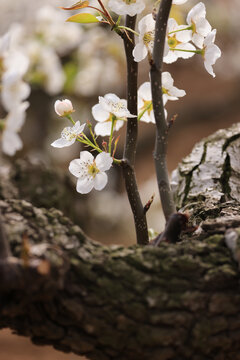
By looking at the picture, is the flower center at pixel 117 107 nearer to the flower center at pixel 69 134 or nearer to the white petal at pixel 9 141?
the flower center at pixel 69 134

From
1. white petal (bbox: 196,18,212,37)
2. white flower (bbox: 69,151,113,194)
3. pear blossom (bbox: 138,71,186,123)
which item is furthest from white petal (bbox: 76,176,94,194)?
white petal (bbox: 196,18,212,37)

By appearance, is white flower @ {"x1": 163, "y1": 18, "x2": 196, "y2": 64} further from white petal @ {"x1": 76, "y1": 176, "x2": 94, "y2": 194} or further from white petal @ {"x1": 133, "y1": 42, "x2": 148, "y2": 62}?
white petal @ {"x1": 76, "y1": 176, "x2": 94, "y2": 194}

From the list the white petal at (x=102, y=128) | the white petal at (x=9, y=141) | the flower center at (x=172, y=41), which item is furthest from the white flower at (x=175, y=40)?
the white petal at (x=9, y=141)

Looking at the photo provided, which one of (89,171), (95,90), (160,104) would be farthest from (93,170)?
(95,90)

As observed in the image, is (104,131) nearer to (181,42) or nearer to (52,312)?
(181,42)

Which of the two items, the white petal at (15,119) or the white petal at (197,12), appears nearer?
the white petal at (15,119)

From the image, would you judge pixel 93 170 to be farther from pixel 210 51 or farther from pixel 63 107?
pixel 210 51

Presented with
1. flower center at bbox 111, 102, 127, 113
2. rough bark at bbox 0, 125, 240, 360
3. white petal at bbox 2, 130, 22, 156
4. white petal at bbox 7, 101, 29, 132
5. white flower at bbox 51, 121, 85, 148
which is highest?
flower center at bbox 111, 102, 127, 113

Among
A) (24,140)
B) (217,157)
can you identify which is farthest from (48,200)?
(24,140)
